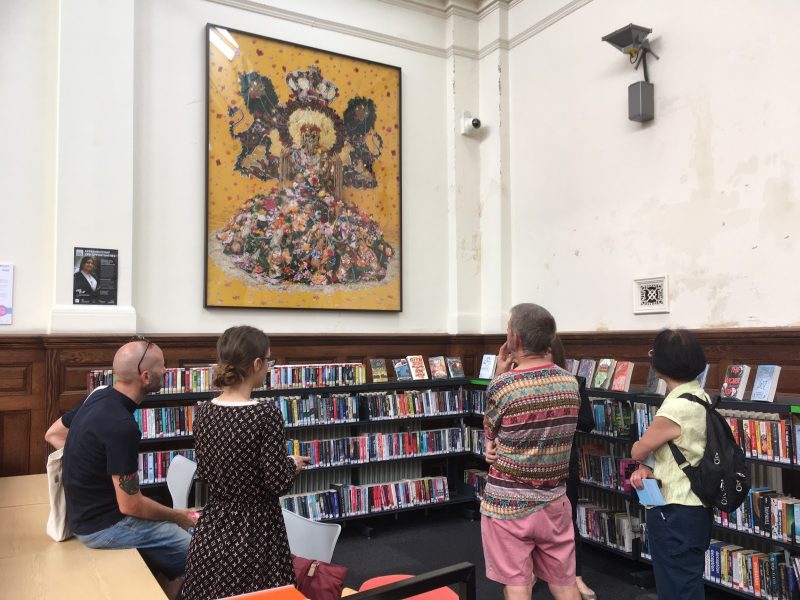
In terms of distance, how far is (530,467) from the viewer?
231cm

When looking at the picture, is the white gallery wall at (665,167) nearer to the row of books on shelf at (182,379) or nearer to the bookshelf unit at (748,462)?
the bookshelf unit at (748,462)

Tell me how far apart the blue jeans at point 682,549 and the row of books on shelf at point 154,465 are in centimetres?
333

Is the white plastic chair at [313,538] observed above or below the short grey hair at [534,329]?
below

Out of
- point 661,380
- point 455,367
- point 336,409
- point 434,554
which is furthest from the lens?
point 455,367

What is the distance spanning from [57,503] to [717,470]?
2.74m

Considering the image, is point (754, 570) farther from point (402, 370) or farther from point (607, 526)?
point (402, 370)

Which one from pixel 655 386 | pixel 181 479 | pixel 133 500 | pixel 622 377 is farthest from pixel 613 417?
pixel 133 500

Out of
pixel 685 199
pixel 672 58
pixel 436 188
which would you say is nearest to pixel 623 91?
pixel 672 58

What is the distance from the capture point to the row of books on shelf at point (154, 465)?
4395 millimetres

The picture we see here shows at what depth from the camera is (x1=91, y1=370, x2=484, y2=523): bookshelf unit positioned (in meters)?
4.77

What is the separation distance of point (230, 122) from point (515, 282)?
2.96 metres

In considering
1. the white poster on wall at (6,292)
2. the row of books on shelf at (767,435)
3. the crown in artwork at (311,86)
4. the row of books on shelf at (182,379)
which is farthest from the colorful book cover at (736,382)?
the white poster on wall at (6,292)

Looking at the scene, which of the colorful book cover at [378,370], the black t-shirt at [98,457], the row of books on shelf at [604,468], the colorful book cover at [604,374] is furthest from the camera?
the colorful book cover at [378,370]

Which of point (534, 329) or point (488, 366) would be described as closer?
point (534, 329)
